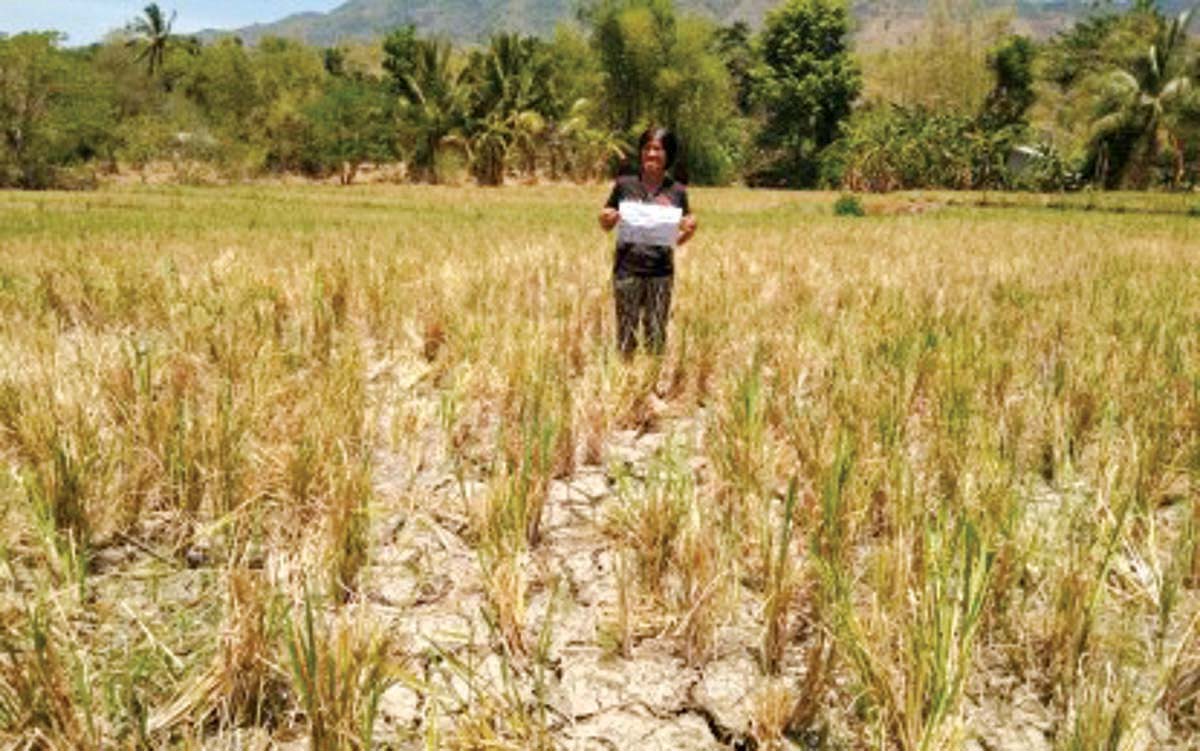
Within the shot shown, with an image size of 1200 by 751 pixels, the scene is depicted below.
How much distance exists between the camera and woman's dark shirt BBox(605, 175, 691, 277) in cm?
503

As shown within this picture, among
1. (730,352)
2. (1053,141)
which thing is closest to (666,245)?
(730,352)

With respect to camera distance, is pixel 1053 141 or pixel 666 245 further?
pixel 1053 141

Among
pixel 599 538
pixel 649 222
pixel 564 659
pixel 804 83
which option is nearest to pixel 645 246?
pixel 649 222

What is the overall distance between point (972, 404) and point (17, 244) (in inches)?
388

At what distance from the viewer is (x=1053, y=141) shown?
136ft

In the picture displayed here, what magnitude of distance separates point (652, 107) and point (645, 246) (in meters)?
44.7

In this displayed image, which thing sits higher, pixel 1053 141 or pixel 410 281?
pixel 1053 141

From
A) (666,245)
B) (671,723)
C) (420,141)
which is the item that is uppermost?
(420,141)

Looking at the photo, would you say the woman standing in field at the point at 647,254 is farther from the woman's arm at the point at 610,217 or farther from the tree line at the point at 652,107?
the tree line at the point at 652,107

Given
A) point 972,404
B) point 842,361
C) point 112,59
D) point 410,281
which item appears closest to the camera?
point 972,404

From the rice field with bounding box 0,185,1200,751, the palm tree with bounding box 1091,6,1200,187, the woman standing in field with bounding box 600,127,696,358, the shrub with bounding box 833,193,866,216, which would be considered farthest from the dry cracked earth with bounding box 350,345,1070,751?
the palm tree with bounding box 1091,6,1200,187

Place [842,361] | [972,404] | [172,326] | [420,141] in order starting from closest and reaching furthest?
[972,404] → [842,361] → [172,326] → [420,141]

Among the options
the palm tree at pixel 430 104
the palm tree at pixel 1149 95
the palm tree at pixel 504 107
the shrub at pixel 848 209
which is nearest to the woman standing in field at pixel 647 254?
the shrub at pixel 848 209

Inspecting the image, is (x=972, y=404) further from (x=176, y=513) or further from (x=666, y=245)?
(x=176, y=513)
